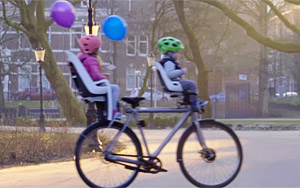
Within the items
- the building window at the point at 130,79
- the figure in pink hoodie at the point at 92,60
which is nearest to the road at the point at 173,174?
the figure in pink hoodie at the point at 92,60

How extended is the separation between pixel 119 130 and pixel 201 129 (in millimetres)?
912

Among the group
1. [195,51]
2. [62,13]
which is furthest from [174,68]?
[195,51]

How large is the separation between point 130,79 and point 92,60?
36.9m

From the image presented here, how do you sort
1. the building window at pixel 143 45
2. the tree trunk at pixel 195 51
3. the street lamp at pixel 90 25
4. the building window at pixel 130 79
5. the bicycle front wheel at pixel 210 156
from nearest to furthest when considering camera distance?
the bicycle front wheel at pixel 210 156 < the street lamp at pixel 90 25 < the tree trunk at pixel 195 51 < the building window at pixel 143 45 < the building window at pixel 130 79

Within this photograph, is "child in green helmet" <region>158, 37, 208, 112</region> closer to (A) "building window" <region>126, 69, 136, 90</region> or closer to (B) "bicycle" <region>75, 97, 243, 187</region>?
(B) "bicycle" <region>75, 97, 243, 187</region>

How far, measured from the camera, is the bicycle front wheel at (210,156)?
5.24m

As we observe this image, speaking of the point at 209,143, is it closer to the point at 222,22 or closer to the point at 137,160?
the point at 137,160

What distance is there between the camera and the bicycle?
513cm

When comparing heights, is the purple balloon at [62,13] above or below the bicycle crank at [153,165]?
above

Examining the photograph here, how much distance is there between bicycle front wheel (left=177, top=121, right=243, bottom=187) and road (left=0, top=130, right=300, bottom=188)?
59 cm

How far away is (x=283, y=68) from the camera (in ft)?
145

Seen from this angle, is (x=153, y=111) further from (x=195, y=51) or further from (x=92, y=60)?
(x=195, y=51)

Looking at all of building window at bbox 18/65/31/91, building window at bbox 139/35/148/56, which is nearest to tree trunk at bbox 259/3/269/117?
building window at bbox 139/35/148/56

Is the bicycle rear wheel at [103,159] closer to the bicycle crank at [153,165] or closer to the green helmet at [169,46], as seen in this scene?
the bicycle crank at [153,165]
